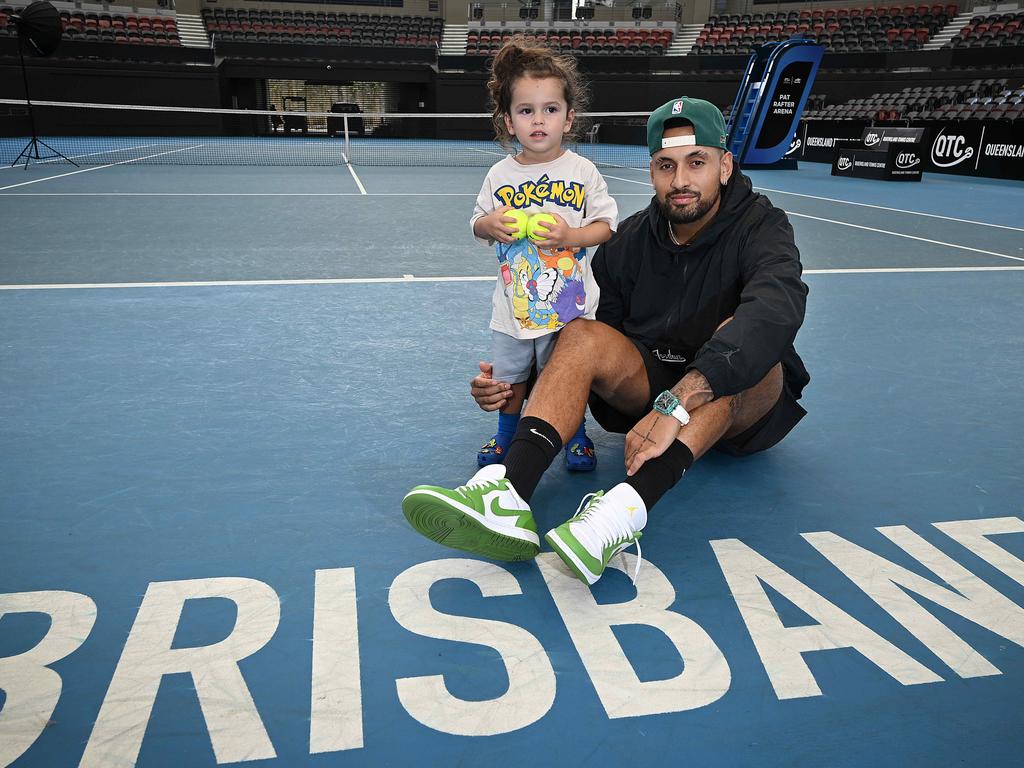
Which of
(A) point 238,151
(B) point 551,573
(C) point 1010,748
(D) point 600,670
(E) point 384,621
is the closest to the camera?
(C) point 1010,748

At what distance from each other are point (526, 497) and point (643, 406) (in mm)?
687

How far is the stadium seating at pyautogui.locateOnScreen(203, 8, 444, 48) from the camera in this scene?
31.8 m

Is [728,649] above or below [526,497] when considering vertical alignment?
below

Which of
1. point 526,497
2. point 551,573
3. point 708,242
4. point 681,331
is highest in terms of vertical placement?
point 708,242

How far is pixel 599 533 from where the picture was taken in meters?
1.87

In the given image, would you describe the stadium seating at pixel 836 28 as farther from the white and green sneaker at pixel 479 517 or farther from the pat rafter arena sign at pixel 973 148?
the white and green sneaker at pixel 479 517

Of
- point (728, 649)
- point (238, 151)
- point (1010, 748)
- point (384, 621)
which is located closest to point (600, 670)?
point (728, 649)

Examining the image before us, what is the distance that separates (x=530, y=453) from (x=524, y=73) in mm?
1199

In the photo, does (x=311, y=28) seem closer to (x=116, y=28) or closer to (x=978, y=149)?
(x=116, y=28)

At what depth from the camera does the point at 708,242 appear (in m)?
2.47

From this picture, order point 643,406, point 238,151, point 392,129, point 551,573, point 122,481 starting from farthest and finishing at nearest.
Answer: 1. point 392,129
2. point 238,151
3. point 643,406
4. point 122,481
5. point 551,573

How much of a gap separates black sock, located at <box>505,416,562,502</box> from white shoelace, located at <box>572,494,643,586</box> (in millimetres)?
173

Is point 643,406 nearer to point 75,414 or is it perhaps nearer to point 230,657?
point 230,657

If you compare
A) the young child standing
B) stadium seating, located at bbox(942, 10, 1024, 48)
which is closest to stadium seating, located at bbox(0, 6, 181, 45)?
stadium seating, located at bbox(942, 10, 1024, 48)
